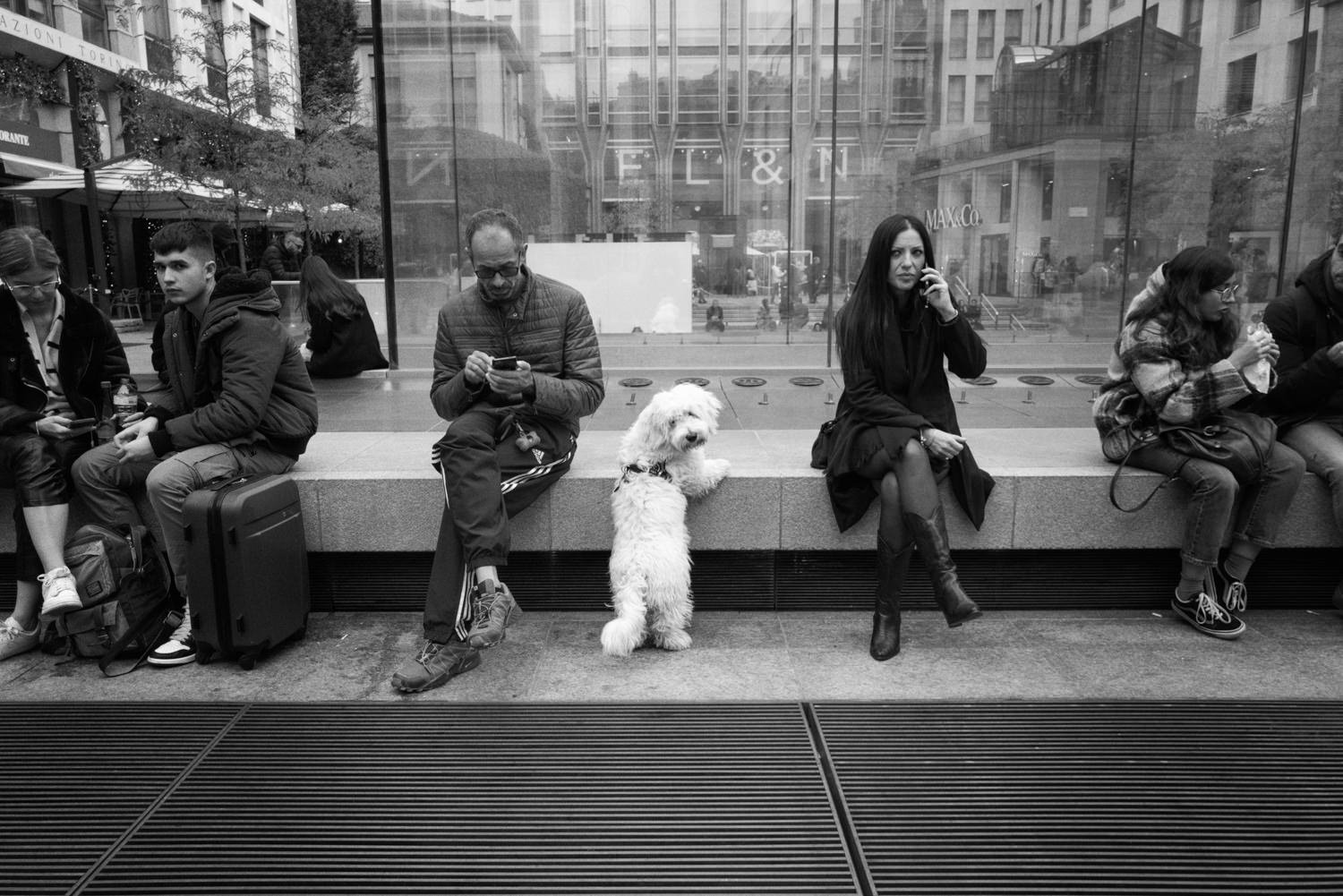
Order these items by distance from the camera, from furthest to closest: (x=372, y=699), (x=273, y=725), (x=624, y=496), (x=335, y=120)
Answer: (x=335, y=120)
(x=624, y=496)
(x=372, y=699)
(x=273, y=725)

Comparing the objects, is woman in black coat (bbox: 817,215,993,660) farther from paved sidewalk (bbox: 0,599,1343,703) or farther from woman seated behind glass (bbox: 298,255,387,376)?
woman seated behind glass (bbox: 298,255,387,376)

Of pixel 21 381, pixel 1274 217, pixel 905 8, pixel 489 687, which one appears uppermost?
pixel 905 8

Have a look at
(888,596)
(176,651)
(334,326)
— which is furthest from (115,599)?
(334,326)

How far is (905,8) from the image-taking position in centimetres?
1132

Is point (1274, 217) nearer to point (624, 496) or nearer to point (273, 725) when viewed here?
point (624, 496)

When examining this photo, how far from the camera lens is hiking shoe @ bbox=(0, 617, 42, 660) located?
4.15 m

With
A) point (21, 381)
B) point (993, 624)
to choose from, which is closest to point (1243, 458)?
point (993, 624)

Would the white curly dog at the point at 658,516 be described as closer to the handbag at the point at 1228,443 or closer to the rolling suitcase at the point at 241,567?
the rolling suitcase at the point at 241,567

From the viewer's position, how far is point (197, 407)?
4328 mm

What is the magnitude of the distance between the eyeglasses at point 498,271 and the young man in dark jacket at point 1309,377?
346cm

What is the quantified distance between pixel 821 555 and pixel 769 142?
828 centimetres

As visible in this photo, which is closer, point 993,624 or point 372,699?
point 372,699

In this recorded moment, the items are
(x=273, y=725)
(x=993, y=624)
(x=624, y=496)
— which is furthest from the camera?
A: (x=993, y=624)

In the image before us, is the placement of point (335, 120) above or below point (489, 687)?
above
